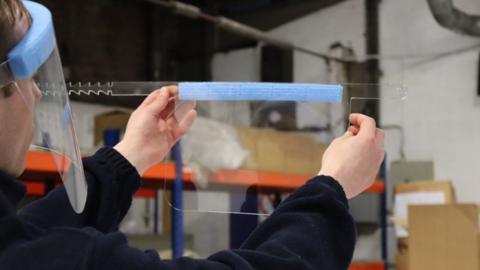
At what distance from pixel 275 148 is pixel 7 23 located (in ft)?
6.00

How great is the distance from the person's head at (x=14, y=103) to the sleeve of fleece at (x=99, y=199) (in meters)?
0.16

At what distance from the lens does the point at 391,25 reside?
4023mm

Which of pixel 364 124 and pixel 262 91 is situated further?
pixel 262 91

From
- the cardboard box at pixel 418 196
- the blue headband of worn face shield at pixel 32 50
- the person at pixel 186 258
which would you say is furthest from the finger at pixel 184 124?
the cardboard box at pixel 418 196

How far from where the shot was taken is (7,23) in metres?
0.54

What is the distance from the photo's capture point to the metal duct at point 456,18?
11.3ft

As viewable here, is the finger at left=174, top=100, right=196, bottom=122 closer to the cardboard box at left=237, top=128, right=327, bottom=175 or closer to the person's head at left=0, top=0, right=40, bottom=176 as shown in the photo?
the person's head at left=0, top=0, right=40, bottom=176

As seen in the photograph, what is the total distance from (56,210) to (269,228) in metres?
0.31

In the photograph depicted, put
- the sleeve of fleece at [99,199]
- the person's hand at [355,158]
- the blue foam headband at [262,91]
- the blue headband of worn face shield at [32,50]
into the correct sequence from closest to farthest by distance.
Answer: the blue headband of worn face shield at [32,50] → the person's hand at [355,158] → the sleeve of fleece at [99,199] → the blue foam headband at [262,91]

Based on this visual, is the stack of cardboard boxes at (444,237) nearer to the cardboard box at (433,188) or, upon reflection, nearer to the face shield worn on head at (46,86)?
the cardboard box at (433,188)

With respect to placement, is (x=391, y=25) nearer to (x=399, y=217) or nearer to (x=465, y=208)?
(x=399, y=217)

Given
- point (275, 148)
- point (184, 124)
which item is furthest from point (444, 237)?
point (184, 124)

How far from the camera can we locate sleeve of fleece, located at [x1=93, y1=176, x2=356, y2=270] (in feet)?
1.81

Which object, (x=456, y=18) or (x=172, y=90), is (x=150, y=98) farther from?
(x=456, y=18)
